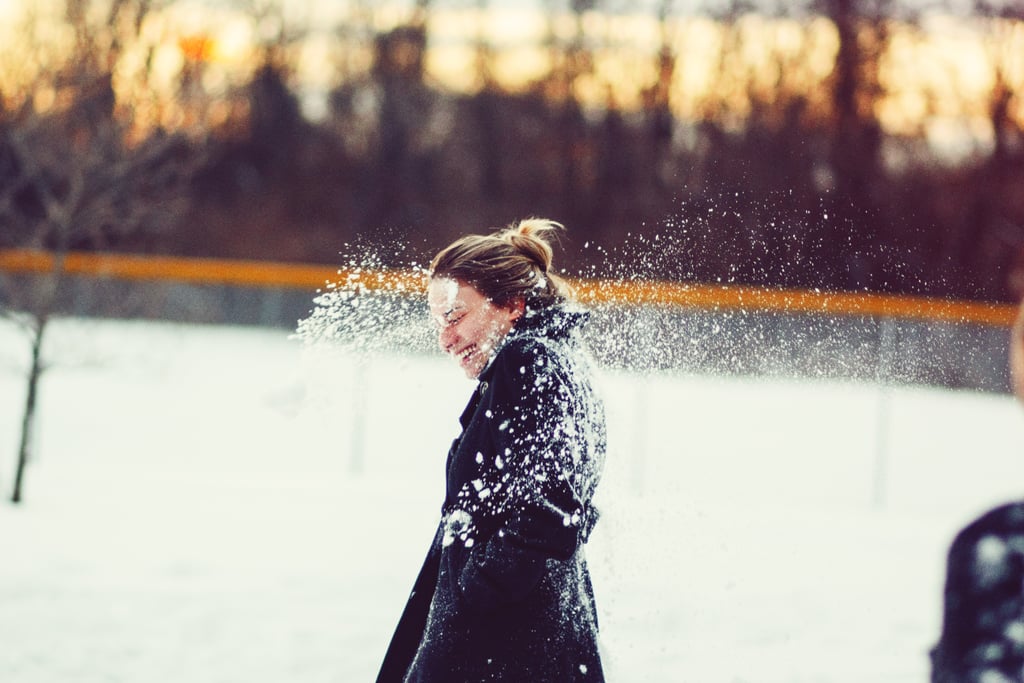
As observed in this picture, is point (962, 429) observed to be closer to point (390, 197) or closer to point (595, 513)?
point (595, 513)

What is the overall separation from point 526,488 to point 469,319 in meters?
0.45

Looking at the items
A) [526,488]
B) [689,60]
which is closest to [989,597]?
[526,488]

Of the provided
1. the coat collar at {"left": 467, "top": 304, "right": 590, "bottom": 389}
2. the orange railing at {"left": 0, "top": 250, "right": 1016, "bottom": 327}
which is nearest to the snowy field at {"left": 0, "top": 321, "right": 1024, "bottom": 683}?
the orange railing at {"left": 0, "top": 250, "right": 1016, "bottom": 327}

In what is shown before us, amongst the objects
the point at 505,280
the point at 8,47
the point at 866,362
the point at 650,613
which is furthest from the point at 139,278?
the point at 505,280

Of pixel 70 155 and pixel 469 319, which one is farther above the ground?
pixel 70 155

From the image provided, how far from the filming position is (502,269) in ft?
8.28

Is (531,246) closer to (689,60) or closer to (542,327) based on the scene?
(542,327)

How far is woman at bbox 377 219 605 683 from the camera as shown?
2.29 meters

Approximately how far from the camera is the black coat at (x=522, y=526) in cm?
228

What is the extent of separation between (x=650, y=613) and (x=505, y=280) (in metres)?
3.37

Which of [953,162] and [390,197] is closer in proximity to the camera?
[953,162]

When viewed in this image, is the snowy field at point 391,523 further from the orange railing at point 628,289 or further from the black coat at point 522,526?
the black coat at point 522,526

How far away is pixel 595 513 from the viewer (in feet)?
8.26

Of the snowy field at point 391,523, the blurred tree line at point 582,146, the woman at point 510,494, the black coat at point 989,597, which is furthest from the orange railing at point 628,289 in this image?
the blurred tree line at point 582,146
